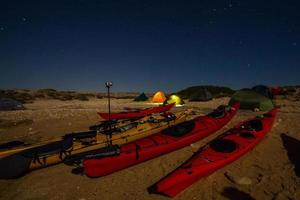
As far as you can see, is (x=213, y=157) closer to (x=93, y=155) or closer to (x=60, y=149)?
(x=93, y=155)

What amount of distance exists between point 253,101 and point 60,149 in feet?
41.7

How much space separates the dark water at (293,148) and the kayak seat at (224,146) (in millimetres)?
1784

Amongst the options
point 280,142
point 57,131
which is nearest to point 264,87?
point 280,142

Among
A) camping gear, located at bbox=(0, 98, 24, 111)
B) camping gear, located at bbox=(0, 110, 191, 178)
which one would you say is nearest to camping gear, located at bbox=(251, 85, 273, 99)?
camping gear, located at bbox=(0, 110, 191, 178)

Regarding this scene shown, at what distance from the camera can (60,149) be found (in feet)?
24.2

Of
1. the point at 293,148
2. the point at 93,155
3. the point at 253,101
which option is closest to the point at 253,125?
the point at 293,148

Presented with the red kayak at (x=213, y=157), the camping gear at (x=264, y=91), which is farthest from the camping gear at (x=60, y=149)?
the camping gear at (x=264, y=91)

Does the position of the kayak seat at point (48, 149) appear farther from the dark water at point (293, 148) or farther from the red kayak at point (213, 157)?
the dark water at point (293, 148)

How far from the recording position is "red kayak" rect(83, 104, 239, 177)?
643 cm

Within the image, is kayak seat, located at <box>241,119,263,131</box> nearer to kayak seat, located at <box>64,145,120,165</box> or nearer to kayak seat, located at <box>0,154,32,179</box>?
kayak seat, located at <box>64,145,120,165</box>

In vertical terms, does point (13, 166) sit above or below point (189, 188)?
above

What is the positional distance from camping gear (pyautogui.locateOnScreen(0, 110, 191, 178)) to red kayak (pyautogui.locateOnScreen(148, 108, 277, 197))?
2983 millimetres

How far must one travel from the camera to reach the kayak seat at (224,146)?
702cm

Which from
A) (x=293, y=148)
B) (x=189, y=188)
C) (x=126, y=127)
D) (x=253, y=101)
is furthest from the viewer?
(x=253, y=101)
